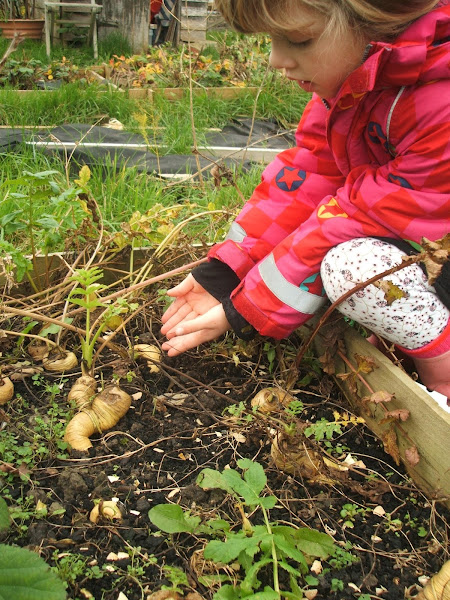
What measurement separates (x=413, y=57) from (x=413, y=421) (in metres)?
0.82

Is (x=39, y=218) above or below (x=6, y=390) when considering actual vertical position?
above

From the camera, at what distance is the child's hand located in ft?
5.57

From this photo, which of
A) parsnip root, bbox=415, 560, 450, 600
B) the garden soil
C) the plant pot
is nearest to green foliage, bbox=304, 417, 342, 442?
the garden soil

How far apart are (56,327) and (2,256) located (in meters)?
0.30

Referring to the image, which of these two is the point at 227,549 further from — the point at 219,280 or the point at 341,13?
the point at 341,13

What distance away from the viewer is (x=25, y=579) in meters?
0.87

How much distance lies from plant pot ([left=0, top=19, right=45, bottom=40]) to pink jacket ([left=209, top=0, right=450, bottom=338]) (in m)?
7.86

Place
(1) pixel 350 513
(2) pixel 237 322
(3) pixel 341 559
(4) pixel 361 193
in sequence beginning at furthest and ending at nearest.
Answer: (2) pixel 237 322
(4) pixel 361 193
(1) pixel 350 513
(3) pixel 341 559

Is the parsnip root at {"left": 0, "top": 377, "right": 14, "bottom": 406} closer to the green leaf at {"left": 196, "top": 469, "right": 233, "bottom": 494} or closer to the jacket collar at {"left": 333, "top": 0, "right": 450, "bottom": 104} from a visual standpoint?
the green leaf at {"left": 196, "top": 469, "right": 233, "bottom": 494}

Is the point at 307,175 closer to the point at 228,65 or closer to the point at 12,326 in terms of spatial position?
the point at 12,326

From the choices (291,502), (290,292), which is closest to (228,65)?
(290,292)

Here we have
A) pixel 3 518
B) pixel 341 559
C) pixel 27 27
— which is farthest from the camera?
pixel 27 27

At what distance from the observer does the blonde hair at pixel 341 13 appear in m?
1.34

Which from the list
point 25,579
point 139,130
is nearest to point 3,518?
point 25,579
